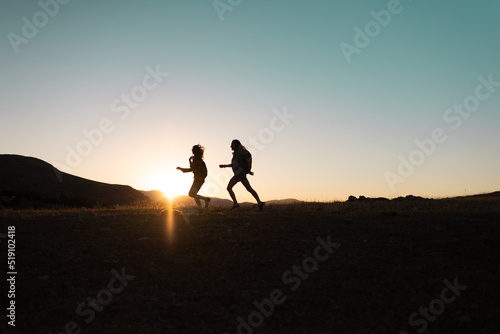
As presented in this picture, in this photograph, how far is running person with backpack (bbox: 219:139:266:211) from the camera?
A: 580 inches

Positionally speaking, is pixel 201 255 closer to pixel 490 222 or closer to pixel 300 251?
pixel 300 251

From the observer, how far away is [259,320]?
270 inches

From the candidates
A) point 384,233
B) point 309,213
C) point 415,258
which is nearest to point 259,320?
point 415,258

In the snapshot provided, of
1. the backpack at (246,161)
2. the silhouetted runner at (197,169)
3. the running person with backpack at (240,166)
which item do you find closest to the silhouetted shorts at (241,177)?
the running person with backpack at (240,166)

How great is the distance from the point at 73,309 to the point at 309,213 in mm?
8728

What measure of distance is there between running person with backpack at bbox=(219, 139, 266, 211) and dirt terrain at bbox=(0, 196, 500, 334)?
232 centimetres

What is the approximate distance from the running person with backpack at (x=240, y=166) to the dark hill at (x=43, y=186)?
427 inches

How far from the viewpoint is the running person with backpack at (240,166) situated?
14.7 m

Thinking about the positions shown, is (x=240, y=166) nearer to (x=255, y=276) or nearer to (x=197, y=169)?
(x=197, y=169)

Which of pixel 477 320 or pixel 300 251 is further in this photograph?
pixel 300 251

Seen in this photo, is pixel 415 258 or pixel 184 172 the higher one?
pixel 184 172

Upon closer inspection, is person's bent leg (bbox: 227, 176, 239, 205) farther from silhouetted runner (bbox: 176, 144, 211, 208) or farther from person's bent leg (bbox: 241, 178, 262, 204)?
silhouetted runner (bbox: 176, 144, 211, 208)

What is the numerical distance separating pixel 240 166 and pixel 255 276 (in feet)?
22.1

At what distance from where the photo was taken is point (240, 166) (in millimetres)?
14820
